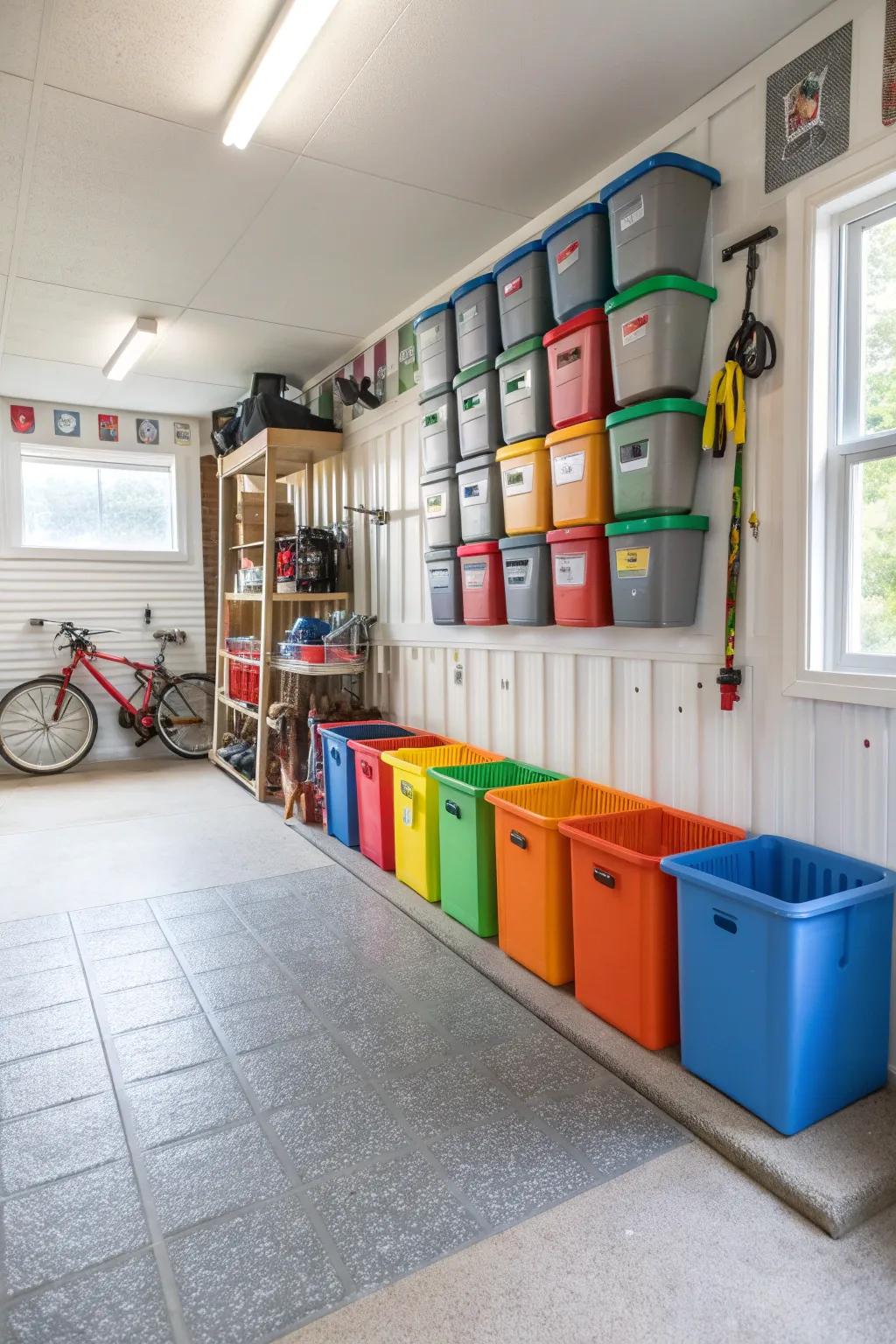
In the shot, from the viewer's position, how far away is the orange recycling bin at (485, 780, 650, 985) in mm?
2656

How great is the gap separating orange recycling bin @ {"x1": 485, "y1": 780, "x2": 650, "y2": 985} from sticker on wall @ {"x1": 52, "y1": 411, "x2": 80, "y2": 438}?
5.45 metres

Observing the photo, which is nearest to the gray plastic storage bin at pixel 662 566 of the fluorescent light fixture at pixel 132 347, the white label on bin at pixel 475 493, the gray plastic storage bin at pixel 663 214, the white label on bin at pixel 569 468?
the white label on bin at pixel 569 468

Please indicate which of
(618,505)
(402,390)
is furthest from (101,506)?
(618,505)

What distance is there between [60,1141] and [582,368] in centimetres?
280

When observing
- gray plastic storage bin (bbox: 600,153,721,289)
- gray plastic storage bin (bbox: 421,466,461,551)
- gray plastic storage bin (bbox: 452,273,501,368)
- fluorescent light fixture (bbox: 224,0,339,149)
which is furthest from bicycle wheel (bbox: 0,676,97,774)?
gray plastic storage bin (bbox: 600,153,721,289)

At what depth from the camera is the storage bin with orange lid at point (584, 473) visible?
2.87m

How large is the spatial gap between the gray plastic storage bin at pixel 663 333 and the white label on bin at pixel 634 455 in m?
0.15

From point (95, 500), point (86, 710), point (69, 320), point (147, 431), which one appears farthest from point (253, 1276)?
point (147, 431)

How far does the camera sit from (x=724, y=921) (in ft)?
6.60

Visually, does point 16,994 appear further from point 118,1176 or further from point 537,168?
point 537,168

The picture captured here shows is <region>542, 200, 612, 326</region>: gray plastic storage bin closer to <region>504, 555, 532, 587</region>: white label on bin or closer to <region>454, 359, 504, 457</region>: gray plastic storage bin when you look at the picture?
<region>454, 359, 504, 457</region>: gray plastic storage bin

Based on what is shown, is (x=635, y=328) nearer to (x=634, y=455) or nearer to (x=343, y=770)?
(x=634, y=455)

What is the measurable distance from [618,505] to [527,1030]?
1.72 m

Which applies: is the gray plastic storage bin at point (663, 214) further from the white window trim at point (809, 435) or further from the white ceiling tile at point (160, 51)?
the white ceiling tile at point (160, 51)
